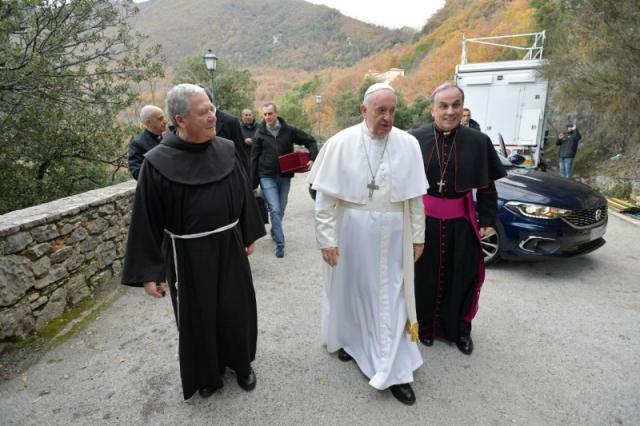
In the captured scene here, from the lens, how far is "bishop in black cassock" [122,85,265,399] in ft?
7.36

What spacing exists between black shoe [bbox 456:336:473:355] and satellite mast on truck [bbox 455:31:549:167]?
825 centimetres

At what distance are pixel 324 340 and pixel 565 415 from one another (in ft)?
5.61

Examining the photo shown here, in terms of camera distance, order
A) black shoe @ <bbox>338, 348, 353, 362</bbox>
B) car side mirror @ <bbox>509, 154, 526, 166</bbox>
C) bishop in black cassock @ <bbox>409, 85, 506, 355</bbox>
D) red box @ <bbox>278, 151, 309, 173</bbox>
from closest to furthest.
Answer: bishop in black cassock @ <bbox>409, 85, 506, 355</bbox> → black shoe @ <bbox>338, 348, 353, 362</bbox> → red box @ <bbox>278, 151, 309, 173</bbox> → car side mirror @ <bbox>509, 154, 526, 166</bbox>

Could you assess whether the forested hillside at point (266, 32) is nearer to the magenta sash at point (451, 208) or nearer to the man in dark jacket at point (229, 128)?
the man in dark jacket at point (229, 128)

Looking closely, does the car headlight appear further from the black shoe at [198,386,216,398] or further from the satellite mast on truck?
the satellite mast on truck

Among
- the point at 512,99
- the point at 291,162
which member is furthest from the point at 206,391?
the point at 512,99

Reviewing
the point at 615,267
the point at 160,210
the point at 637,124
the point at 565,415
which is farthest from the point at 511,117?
the point at 160,210

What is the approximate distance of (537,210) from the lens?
4.34m

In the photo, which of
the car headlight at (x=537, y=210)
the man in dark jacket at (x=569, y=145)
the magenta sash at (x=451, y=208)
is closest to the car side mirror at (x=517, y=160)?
the car headlight at (x=537, y=210)

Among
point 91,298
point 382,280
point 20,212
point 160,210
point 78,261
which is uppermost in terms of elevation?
point 160,210

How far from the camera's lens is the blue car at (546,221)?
4.29 metres

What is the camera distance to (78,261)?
388 centimetres

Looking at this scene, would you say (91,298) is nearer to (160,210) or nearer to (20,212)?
(20,212)

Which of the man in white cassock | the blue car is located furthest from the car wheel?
the man in white cassock
